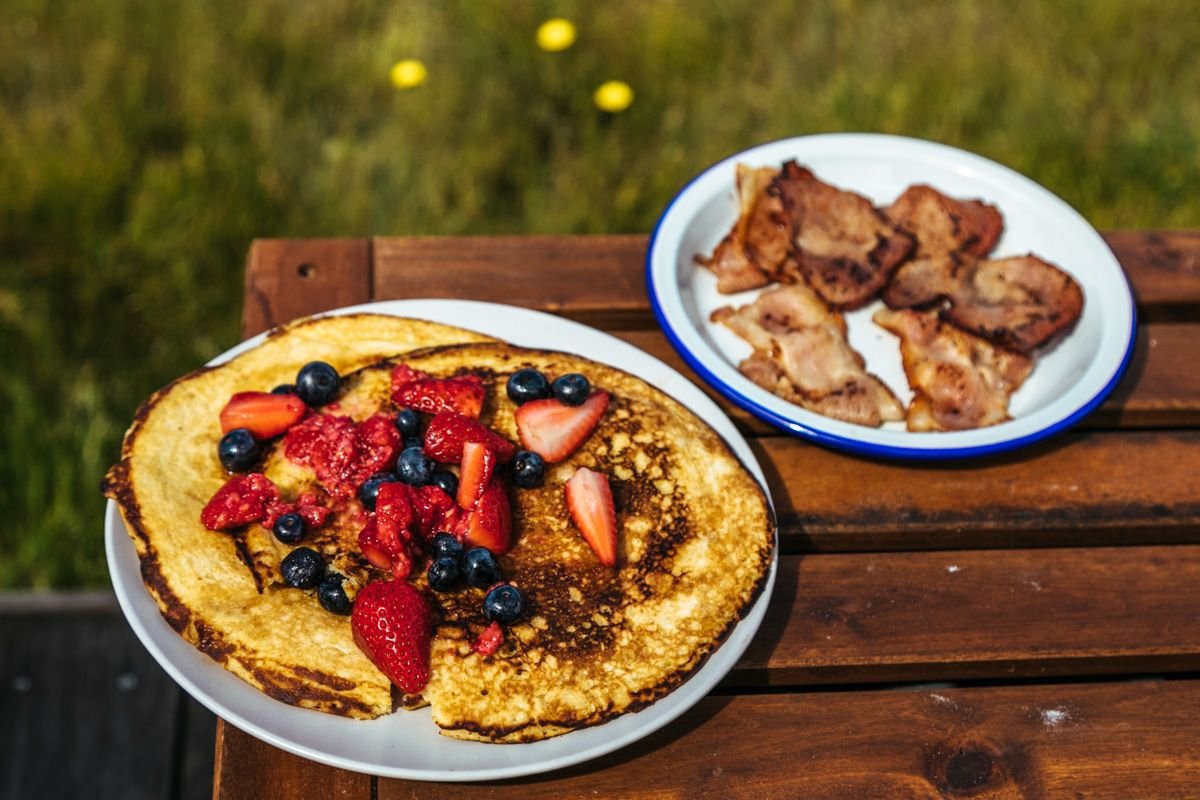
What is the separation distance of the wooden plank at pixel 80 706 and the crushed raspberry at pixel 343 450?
1171 millimetres

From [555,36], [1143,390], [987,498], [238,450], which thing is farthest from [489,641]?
[555,36]

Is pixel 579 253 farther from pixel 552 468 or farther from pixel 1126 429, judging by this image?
pixel 1126 429

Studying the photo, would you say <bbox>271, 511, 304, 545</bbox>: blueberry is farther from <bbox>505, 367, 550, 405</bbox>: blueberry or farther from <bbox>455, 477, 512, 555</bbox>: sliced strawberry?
<bbox>505, 367, 550, 405</bbox>: blueberry

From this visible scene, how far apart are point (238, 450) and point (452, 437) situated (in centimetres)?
32

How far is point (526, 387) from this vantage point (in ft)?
6.03

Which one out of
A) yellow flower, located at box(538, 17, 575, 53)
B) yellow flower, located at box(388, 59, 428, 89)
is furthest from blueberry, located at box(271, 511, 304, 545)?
yellow flower, located at box(538, 17, 575, 53)

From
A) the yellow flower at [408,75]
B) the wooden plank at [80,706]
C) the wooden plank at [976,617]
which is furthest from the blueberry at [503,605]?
the yellow flower at [408,75]

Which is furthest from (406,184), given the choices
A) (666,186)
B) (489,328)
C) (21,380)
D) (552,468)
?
(552,468)

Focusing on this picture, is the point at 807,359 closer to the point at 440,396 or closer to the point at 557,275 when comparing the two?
the point at 557,275

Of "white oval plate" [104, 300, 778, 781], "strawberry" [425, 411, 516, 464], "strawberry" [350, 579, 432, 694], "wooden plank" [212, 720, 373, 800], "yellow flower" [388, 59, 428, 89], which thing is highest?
"yellow flower" [388, 59, 428, 89]

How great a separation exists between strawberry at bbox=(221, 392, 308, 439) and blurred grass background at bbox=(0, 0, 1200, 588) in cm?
123

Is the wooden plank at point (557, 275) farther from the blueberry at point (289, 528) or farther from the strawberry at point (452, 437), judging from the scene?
the blueberry at point (289, 528)

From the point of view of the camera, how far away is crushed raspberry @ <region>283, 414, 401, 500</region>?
1732 millimetres

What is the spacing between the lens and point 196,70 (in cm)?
357
